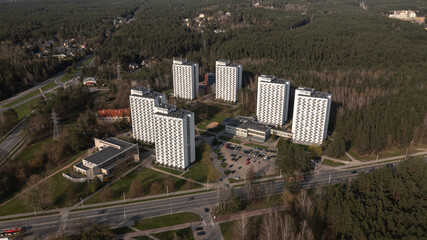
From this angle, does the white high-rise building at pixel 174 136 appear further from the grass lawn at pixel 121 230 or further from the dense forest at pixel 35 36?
the dense forest at pixel 35 36

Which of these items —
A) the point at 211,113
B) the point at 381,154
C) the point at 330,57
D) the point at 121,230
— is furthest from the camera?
the point at 330,57

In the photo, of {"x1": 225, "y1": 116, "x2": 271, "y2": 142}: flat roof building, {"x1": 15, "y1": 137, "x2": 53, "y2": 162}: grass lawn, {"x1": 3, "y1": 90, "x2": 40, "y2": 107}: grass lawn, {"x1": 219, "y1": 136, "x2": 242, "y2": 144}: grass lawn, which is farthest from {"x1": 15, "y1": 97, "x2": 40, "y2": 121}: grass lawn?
{"x1": 225, "y1": 116, "x2": 271, "y2": 142}: flat roof building

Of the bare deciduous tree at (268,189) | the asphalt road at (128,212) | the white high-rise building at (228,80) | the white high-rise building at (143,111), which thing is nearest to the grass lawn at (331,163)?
the asphalt road at (128,212)

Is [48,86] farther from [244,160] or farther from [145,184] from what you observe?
[244,160]

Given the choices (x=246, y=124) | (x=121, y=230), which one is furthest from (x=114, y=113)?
(x=121, y=230)

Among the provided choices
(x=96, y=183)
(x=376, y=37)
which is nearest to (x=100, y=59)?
(x=96, y=183)

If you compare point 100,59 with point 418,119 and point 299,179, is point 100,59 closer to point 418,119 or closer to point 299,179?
point 299,179

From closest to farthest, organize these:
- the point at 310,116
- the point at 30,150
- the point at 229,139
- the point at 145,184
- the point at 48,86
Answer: the point at 145,184 → the point at 310,116 → the point at 30,150 → the point at 229,139 → the point at 48,86
